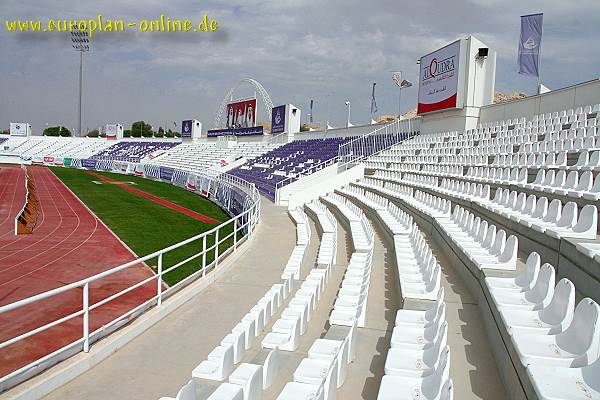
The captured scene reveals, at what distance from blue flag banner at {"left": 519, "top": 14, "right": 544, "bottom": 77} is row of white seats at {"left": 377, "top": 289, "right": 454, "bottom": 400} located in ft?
48.8

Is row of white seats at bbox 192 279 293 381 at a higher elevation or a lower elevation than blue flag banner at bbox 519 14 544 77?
lower

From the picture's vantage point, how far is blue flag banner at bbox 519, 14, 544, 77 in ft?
53.4

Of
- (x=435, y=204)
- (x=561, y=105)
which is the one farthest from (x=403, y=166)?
(x=435, y=204)

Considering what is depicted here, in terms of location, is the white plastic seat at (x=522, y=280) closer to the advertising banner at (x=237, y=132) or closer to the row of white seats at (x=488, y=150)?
the row of white seats at (x=488, y=150)

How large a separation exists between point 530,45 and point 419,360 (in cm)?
1632

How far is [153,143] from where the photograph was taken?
200 feet

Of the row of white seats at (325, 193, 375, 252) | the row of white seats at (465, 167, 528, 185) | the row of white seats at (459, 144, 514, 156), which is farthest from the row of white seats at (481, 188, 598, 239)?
the row of white seats at (459, 144, 514, 156)

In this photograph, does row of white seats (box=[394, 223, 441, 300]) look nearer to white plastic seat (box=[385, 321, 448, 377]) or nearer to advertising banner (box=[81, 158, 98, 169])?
white plastic seat (box=[385, 321, 448, 377])

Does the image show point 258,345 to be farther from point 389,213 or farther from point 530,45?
point 530,45

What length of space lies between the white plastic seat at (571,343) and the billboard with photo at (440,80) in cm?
1759

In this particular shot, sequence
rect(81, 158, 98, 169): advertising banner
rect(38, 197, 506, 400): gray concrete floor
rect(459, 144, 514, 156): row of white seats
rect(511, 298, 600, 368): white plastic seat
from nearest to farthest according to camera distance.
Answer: rect(511, 298, 600, 368): white plastic seat → rect(38, 197, 506, 400): gray concrete floor → rect(459, 144, 514, 156): row of white seats → rect(81, 158, 98, 169): advertising banner

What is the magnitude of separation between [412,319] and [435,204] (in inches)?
235

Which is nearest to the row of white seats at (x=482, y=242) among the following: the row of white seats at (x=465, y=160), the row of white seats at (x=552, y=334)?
the row of white seats at (x=552, y=334)

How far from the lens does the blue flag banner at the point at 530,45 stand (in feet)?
53.4
